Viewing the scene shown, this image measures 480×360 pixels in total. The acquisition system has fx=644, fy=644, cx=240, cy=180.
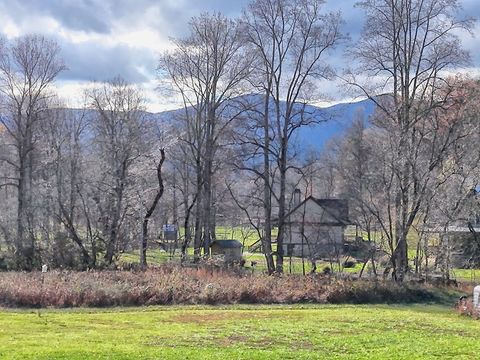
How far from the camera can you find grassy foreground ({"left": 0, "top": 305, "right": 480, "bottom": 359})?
35.4 ft

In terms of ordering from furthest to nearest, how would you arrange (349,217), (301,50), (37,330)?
(349,217) < (301,50) < (37,330)

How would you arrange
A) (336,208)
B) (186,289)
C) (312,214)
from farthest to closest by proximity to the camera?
(336,208) < (312,214) < (186,289)

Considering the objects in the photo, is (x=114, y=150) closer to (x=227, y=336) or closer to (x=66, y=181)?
(x=66, y=181)

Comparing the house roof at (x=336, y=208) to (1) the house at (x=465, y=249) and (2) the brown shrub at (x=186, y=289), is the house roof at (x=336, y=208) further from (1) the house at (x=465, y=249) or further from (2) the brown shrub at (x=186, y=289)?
(2) the brown shrub at (x=186, y=289)

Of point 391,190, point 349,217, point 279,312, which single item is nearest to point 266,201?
point 391,190

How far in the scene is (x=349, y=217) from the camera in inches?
2080

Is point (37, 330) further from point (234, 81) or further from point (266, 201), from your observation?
point (234, 81)

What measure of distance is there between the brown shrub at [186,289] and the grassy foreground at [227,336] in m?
1.78

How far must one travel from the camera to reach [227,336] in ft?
44.6

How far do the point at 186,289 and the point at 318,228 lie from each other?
75.7 feet

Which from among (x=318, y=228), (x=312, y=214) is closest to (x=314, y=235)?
(x=318, y=228)

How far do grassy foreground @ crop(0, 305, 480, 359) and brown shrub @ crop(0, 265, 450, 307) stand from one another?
1776 mm

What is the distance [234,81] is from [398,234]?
42.4ft

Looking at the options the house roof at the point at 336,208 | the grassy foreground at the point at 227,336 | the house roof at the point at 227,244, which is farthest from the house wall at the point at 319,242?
the grassy foreground at the point at 227,336
